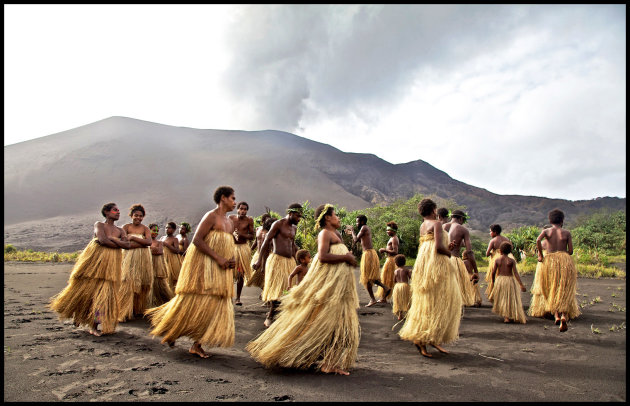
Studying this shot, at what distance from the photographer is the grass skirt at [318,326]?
3572 mm

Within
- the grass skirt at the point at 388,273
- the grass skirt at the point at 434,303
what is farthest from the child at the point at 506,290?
the grass skirt at the point at 434,303

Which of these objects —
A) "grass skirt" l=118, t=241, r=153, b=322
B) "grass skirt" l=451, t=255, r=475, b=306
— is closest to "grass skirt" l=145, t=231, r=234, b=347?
"grass skirt" l=118, t=241, r=153, b=322

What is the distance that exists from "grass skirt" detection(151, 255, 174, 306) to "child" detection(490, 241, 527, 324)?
5602 millimetres

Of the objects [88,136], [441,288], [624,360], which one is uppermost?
[88,136]

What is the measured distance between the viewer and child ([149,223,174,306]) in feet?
22.8

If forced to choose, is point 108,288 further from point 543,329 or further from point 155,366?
point 543,329

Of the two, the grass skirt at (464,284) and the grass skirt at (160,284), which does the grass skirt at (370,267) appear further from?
the grass skirt at (160,284)

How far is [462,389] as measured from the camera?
326 centimetres

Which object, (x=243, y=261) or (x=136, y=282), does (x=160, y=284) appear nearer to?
(x=136, y=282)

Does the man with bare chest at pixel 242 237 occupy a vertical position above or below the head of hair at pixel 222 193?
below

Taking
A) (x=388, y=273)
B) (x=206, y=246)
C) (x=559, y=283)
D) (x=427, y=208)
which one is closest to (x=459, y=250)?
(x=559, y=283)

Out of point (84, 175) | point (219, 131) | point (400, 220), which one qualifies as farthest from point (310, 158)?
point (400, 220)

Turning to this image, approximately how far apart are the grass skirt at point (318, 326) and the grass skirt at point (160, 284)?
3.84m

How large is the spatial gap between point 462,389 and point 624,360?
2.14 metres
